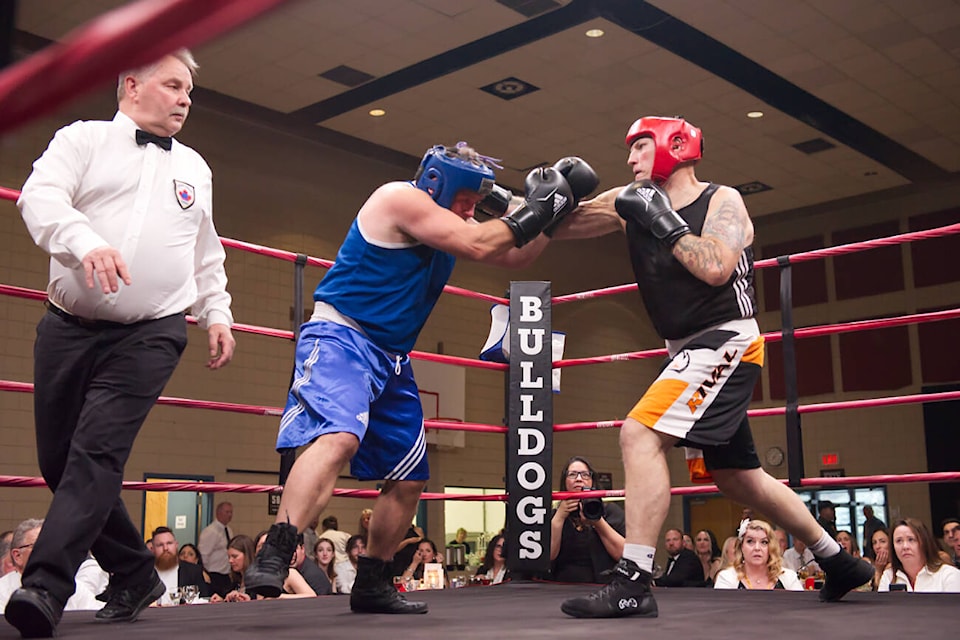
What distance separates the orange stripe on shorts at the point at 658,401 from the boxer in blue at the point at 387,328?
18.7 inches

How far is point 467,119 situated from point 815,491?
6.56 meters

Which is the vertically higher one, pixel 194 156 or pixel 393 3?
pixel 393 3

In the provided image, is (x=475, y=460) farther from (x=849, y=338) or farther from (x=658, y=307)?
(x=658, y=307)

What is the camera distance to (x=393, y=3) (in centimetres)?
746

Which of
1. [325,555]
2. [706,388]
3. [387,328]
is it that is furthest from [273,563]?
[325,555]

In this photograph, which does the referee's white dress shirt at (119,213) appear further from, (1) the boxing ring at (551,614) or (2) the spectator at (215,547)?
(2) the spectator at (215,547)

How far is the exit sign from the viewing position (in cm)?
1205

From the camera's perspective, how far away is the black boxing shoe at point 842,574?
249 centimetres

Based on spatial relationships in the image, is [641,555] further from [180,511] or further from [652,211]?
[180,511]

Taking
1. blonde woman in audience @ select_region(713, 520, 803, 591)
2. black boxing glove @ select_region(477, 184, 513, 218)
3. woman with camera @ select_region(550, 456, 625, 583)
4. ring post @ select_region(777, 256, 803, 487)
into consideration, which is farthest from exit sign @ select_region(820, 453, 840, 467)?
black boxing glove @ select_region(477, 184, 513, 218)

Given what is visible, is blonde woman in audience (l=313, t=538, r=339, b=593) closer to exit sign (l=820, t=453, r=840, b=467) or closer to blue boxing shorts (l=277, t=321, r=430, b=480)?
blue boxing shorts (l=277, t=321, r=430, b=480)

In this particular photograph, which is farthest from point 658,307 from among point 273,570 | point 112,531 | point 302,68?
point 302,68

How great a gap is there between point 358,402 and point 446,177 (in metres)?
0.59

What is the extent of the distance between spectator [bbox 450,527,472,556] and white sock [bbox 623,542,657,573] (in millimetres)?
8738
